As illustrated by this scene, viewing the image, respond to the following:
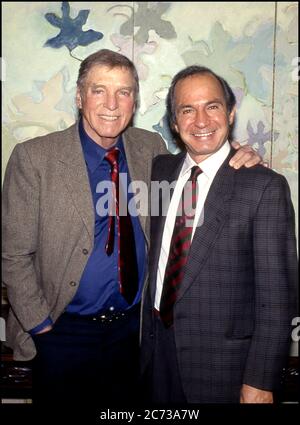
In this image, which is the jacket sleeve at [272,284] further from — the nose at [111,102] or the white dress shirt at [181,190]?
the nose at [111,102]

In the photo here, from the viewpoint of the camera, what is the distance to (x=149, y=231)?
2045 mm

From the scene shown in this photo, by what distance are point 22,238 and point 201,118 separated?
93 centimetres

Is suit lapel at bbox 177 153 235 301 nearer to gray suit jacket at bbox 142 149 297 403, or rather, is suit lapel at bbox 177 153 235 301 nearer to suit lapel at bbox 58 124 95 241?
gray suit jacket at bbox 142 149 297 403

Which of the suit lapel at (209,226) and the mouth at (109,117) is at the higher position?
the mouth at (109,117)

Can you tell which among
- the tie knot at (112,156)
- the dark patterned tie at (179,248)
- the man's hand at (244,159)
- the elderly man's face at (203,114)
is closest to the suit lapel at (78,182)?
the tie knot at (112,156)

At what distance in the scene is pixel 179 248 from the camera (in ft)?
5.94

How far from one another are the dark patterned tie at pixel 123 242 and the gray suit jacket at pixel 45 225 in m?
0.10

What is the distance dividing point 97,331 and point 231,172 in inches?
37.7

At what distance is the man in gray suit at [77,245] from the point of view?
191cm

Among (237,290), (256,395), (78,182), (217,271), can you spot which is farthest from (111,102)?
(256,395)

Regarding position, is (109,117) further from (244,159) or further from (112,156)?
(244,159)

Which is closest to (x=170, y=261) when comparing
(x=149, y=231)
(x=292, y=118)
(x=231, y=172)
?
(x=149, y=231)

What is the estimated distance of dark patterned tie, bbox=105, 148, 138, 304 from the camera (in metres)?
1.95

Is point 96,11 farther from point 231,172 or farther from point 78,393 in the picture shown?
point 78,393
